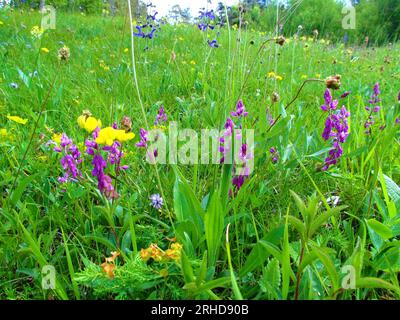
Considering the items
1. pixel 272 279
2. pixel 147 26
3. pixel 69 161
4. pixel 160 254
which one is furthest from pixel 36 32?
pixel 272 279

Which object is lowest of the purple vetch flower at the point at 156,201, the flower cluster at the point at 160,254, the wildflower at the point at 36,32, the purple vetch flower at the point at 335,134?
the flower cluster at the point at 160,254

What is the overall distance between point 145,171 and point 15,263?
0.49 m

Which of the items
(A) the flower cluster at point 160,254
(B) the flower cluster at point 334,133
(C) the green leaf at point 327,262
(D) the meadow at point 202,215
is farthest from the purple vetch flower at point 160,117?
(C) the green leaf at point 327,262

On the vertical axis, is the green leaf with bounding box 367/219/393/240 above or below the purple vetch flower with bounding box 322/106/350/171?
below

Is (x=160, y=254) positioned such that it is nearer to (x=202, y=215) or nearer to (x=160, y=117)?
(x=202, y=215)

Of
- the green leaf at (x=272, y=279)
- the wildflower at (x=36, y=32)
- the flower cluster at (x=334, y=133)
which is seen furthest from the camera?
the wildflower at (x=36, y=32)

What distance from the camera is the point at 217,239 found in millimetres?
819

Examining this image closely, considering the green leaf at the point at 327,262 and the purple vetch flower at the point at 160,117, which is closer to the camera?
the green leaf at the point at 327,262

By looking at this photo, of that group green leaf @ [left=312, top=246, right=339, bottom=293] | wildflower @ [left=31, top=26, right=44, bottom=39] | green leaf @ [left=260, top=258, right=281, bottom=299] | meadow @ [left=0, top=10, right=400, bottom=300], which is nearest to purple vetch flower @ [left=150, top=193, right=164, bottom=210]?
meadow @ [left=0, top=10, right=400, bottom=300]

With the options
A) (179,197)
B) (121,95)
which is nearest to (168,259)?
(179,197)

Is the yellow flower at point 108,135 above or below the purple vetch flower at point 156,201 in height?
above

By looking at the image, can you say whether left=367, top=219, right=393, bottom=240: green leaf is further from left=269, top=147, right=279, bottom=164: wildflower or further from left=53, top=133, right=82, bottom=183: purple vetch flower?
left=53, top=133, right=82, bottom=183: purple vetch flower

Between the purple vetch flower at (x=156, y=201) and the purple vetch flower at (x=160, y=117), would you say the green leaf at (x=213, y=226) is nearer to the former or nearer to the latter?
the purple vetch flower at (x=156, y=201)

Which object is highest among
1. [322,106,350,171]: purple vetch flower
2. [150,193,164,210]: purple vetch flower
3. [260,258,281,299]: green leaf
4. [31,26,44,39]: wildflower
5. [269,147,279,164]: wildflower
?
[31,26,44,39]: wildflower
